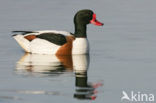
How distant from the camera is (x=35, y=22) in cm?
2289

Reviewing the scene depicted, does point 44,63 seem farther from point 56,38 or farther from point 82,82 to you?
point 82,82

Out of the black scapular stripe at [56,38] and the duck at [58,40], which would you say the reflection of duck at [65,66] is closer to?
the duck at [58,40]

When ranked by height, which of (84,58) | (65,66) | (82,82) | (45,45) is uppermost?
(82,82)

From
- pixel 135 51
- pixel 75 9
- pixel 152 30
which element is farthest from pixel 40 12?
pixel 135 51

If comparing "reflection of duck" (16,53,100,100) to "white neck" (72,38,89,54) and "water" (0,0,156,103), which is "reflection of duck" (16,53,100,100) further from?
"white neck" (72,38,89,54)

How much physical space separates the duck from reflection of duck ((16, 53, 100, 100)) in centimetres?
29

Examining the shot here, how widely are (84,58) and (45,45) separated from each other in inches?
57.0

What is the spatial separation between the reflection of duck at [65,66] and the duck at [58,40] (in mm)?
292

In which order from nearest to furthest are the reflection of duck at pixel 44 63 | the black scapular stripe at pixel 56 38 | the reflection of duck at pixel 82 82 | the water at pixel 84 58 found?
the reflection of duck at pixel 82 82
the water at pixel 84 58
the reflection of duck at pixel 44 63
the black scapular stripe at pixel 56 38

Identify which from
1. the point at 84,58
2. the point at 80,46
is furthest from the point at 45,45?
the point at 84,58

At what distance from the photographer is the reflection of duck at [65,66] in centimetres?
1402

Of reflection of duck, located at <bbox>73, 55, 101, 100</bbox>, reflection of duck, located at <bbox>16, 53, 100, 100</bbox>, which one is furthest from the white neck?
reflection of duck, located at <bbox>73, 55, 101, 100</bbox>

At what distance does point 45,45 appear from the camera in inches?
766

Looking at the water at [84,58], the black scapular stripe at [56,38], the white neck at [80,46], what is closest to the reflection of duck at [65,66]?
the water at [84,58]
